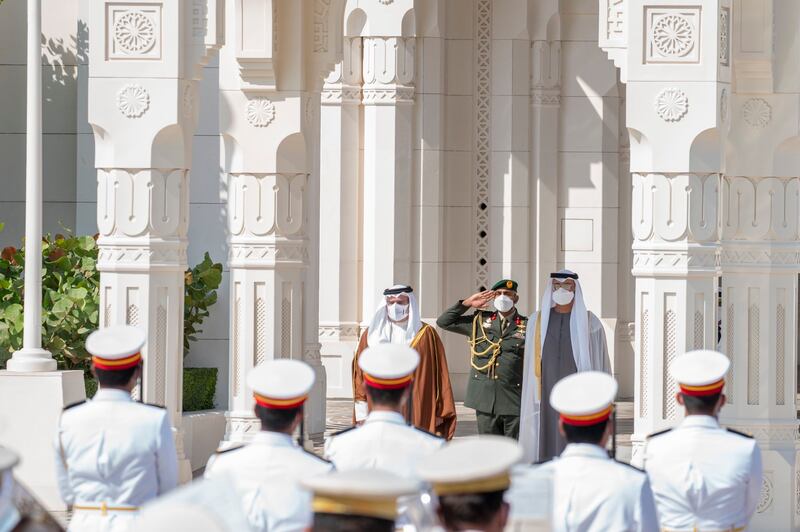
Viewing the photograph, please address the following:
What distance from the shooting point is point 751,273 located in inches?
387

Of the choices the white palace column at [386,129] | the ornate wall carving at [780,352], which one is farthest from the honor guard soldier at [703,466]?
the white palace column at [386,129]

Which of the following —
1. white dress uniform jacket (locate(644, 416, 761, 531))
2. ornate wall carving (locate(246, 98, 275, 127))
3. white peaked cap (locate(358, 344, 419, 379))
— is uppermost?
ornate wall carving (locate(246, 98, 275, 127))

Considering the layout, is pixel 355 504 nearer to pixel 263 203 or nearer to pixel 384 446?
pixel 384 446

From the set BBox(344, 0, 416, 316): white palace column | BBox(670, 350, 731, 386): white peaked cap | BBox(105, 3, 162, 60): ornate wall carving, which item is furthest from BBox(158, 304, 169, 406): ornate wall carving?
BBox(344, 0, 416, 316): white palace column

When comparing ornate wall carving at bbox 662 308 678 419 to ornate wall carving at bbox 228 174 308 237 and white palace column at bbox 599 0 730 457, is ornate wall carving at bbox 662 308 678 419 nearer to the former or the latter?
white palace column at bbox 599 0 730 457

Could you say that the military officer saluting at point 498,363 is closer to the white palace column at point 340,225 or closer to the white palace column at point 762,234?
the white palace column at point 762,234

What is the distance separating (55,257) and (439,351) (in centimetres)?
370

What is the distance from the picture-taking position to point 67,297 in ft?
39.0

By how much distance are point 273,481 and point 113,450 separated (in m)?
1.03

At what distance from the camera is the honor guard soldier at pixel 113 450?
18.8 feet

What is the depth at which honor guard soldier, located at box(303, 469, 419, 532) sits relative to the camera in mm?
3475

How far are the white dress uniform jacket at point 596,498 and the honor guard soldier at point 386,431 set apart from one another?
68cm

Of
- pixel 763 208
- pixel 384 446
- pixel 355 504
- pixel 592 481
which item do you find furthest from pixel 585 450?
pixel 763 208

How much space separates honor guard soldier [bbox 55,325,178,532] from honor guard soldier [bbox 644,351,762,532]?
1875mm
